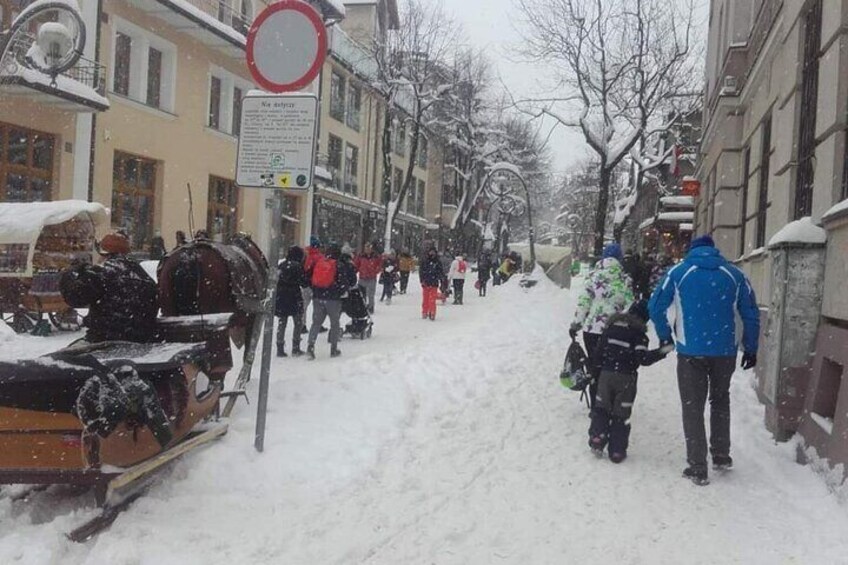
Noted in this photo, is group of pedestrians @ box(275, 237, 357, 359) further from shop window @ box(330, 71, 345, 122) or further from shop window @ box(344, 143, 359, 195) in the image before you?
shop window @ box(344, 143, 359, 195)

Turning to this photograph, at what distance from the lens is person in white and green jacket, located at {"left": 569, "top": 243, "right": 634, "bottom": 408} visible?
21.2 feet

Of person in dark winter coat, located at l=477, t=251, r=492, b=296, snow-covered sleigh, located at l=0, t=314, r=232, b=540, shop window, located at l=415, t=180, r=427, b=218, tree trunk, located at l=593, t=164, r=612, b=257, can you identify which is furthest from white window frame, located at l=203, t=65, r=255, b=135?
shop window, located at l=415, t=180, r=427, b=218

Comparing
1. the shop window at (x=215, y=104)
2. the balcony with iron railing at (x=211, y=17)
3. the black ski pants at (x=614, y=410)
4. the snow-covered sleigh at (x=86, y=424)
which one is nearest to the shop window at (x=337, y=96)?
the balcony with iron railing at (x=211, y=17)

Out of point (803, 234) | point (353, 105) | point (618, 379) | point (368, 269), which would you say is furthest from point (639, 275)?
point (353, 105)

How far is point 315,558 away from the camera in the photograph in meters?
3.64

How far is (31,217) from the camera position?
38.0 ft

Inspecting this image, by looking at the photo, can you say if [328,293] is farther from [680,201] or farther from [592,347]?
[680,201]

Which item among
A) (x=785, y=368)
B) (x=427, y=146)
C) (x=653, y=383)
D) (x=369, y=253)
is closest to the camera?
(x=785, y=368)

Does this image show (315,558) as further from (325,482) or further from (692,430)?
(692,430)

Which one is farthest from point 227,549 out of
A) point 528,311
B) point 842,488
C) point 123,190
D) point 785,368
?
point 123,190

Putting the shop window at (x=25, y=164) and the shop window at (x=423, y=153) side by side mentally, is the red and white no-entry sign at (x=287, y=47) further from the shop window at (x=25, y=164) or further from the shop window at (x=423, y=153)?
the shop window at (x=423, y=153)

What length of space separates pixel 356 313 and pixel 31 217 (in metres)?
5.50

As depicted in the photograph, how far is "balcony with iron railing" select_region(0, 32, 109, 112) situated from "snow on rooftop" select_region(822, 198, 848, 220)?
1524 centimetres

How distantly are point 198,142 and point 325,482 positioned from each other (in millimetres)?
21146
